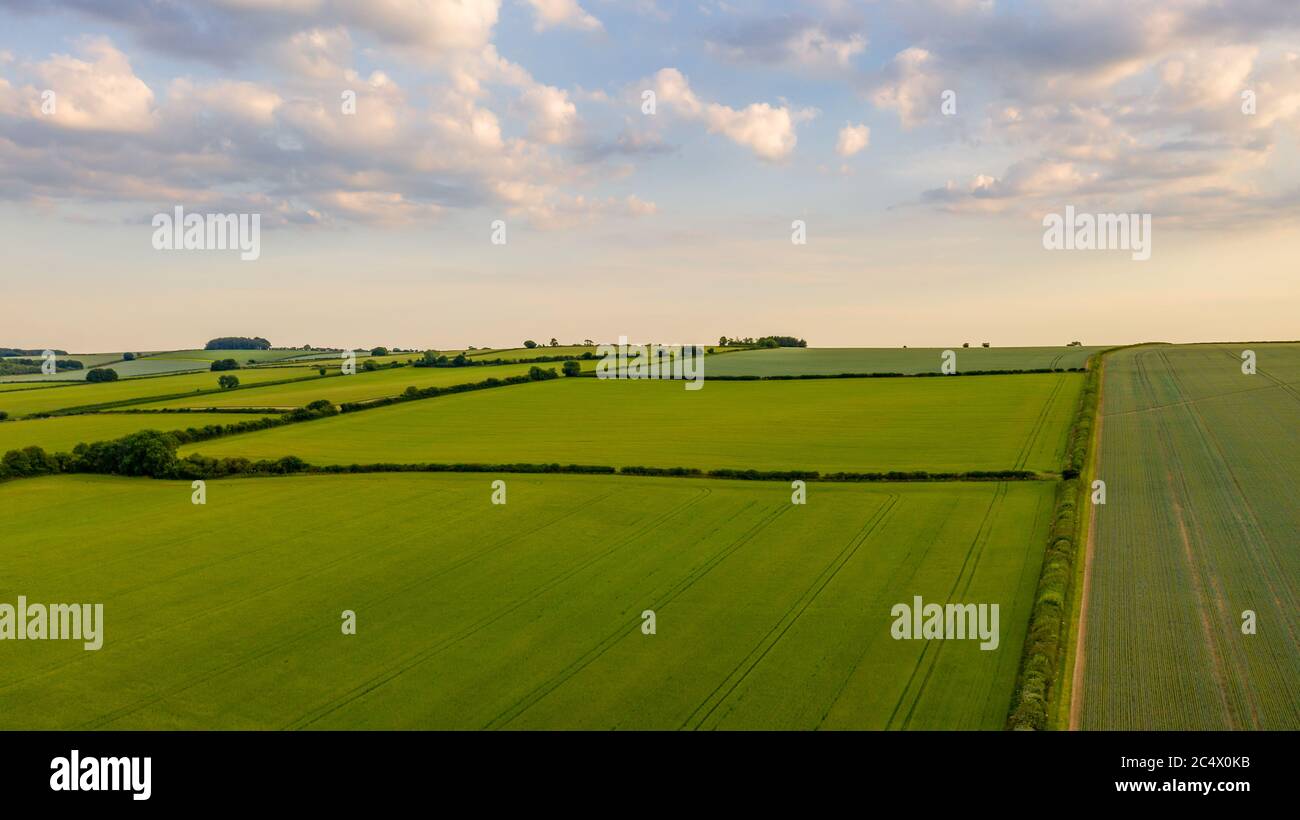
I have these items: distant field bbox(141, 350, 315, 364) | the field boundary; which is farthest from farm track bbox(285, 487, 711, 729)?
distant field bbox(141, 350, 315, 364)

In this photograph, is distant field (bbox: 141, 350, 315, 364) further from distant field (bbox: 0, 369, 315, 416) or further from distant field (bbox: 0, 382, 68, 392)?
distant field (bbox: 0, 369, 315, 416)

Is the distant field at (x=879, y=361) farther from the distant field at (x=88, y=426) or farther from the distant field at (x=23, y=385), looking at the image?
the distant field at (x=23, y=385)

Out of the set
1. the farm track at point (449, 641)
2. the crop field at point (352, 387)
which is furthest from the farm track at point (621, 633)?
the crop field at point (352, 387)

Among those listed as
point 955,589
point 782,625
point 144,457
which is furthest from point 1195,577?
point 144,457
